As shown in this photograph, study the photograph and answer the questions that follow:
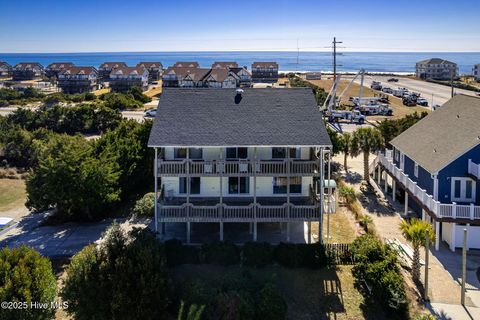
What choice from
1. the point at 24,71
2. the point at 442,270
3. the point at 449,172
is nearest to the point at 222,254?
the point at 442,270

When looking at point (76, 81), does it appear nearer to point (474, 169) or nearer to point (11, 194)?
point (11, 194)

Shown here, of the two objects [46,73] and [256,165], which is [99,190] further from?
[46,73]

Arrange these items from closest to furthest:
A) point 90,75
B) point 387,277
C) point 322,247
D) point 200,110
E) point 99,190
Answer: point 387,277
point 322,247
point 200,110
point 99,190
point 90,75

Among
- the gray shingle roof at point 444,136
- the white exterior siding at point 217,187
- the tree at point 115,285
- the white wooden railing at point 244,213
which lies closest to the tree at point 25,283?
the tree at point 115,285

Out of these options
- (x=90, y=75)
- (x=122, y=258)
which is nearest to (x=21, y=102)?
(x=90, y=75)

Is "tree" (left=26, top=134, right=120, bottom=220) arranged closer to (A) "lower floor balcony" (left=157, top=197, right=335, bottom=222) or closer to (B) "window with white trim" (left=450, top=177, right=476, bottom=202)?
(A) "lower floor balcony" (left=157, top=197, right=335, bottom=222)
